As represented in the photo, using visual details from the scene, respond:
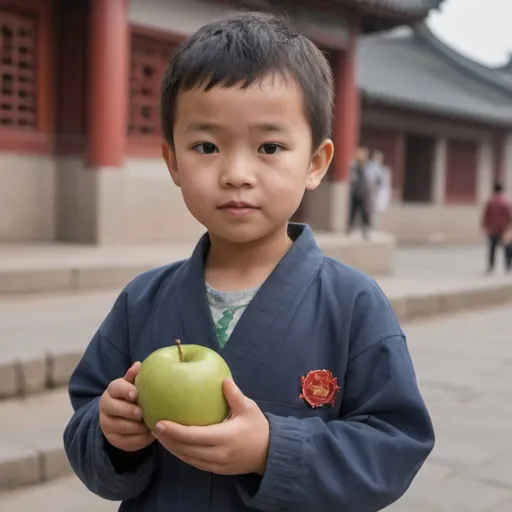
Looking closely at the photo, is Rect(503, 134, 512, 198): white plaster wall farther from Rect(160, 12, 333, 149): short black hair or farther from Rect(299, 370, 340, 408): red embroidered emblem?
Rect(299, 370, 340, 408): red embroidered emblem

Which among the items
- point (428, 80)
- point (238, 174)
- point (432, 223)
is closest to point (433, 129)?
point (432, 223)

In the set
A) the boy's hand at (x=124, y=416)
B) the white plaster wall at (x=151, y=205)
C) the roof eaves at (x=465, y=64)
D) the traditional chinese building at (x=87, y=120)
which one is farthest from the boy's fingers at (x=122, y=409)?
the roof eaves at (x=465, y=64)

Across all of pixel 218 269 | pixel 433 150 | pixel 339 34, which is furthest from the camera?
pixel 433 150

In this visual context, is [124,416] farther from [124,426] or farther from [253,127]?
[253,127]

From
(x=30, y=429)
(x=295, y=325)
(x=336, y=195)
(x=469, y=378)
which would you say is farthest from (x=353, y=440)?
(x=336, y=195)

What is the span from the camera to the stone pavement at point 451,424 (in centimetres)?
283

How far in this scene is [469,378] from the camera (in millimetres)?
4898

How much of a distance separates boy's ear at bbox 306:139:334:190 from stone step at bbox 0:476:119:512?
186 cm

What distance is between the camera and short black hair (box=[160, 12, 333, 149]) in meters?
1.17

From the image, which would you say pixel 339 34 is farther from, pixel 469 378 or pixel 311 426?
pixel 311 426

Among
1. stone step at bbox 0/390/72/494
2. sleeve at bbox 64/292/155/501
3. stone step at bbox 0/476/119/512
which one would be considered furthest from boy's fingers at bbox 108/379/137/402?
stone step at bbox 0/390/72/494

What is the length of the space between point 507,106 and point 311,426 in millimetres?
20470

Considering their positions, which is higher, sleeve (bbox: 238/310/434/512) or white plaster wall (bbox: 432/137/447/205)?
white plaster wall (bbox: 432/137/447/205)

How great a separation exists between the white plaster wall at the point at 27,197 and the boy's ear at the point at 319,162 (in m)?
7.12
